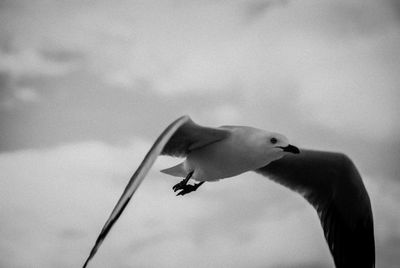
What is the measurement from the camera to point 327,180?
4094mm

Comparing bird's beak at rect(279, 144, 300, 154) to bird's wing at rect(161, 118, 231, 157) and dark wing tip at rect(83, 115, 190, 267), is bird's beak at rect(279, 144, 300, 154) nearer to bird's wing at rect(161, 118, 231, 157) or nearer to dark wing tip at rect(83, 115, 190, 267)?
bird's wing at rect(161, 118, 231, 157)

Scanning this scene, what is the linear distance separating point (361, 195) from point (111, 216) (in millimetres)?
2301

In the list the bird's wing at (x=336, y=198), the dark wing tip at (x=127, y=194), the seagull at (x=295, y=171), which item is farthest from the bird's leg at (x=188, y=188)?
the dark wing tip at (x=127, y=194)

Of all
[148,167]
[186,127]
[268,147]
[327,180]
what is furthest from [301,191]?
[148,167]

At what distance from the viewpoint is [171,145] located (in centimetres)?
368

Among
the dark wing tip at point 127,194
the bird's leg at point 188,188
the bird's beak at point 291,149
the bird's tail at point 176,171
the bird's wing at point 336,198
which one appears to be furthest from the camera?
the bird's wing at point 336,198

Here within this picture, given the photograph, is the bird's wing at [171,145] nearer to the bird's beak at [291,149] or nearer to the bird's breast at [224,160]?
the bird's breast at [224,160]

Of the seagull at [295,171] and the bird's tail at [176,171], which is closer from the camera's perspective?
the seagull at [295,171]

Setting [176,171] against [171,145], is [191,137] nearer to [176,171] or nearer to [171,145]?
[171,145]

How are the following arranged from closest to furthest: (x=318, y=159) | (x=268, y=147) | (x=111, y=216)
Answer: (x=111, y=216), (x=268, y=147), (x=318, y=159)

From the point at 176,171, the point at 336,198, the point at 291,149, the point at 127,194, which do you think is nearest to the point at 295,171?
the point at 336,198

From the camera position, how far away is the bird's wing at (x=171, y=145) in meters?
2.32

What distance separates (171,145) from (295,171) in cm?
101

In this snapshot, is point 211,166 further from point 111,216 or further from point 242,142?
point 111,216
